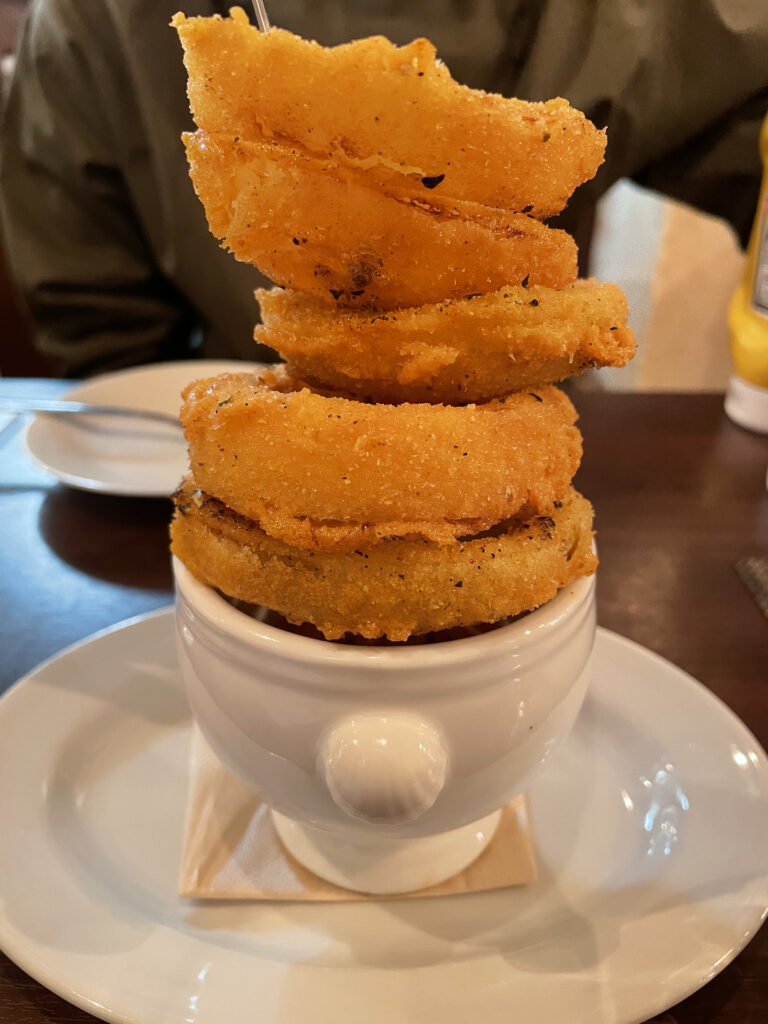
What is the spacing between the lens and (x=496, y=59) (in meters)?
1.25

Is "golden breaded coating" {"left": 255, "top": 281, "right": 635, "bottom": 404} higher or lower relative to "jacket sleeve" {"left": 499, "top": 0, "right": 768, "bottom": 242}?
lower

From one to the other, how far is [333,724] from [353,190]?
24 centimetres

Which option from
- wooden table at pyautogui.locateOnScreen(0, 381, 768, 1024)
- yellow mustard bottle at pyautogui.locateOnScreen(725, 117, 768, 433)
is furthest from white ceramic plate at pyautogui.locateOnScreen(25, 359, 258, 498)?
yellow mustard bottle at pyautogui.locateOnScreen(725, 117, 768, 433)

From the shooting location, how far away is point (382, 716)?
34 cm

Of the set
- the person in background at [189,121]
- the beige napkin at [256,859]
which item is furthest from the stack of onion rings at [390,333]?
the person in background at [189,121]

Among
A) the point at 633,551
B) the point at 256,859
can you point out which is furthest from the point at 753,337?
the point at 256,859

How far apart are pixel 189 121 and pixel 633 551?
3.25ft

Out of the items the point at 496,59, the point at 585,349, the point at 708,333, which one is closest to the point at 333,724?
the point at 585,349

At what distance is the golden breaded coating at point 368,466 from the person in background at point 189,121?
104cm

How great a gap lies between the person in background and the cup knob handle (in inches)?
43.9

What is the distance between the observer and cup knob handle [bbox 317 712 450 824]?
331 millimetres

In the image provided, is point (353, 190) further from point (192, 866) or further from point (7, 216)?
point (7, 216)

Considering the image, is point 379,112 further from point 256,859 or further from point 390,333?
point 256,859

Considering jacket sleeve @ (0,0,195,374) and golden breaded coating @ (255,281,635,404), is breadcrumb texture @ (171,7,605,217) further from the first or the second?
jacket sleeve @ (0,0,195,374)
